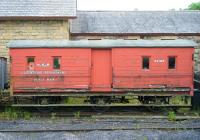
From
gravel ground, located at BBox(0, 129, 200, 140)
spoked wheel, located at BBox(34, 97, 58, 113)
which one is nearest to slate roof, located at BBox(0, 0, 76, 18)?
spoked wheel, located at BBox(34, 97, 58, 113)

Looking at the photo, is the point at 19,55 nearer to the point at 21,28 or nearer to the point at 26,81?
the point at 26,81

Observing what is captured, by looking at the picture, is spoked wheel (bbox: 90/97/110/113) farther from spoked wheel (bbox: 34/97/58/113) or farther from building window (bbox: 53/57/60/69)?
building window (bbox: 53/57/60/69)

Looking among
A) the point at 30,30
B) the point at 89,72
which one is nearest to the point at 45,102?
the point at 89,72

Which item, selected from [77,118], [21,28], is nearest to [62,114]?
[77,118]

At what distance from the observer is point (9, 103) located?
19.1 metres

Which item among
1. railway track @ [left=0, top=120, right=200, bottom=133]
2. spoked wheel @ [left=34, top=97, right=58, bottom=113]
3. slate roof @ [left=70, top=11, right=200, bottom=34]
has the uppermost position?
slate roof @ [left=70, top=11, right=200, bottom=34]

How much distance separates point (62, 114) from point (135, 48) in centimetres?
416

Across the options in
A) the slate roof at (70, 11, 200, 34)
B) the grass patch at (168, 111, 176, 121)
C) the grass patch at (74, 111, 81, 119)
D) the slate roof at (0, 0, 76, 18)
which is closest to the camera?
the grass patch at (168, 111, 176, 121)

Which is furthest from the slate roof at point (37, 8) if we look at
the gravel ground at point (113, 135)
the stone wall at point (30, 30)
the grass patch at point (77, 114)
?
the gravel ground at point (113, 135)

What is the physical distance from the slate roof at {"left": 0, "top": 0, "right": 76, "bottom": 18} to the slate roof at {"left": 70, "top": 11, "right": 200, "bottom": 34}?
228cm

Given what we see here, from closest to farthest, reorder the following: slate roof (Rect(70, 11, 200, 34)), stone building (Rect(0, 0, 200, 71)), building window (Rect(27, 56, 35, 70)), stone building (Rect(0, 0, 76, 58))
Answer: building window (Rect(27, 56, 35, 70)) → stone building (Rect(0, 0, 200, 71)) → stone building (Rect(0, 0, 76, 58)) → slate roof (Rect(70, 11, 200, 34))

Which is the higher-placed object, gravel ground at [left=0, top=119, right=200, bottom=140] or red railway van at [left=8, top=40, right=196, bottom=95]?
red railway van at [left=8, top=40, right=196, bottom=95]

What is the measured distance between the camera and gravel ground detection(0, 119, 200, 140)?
13100 millimetres

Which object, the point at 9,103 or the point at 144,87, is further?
the point at 9,103
